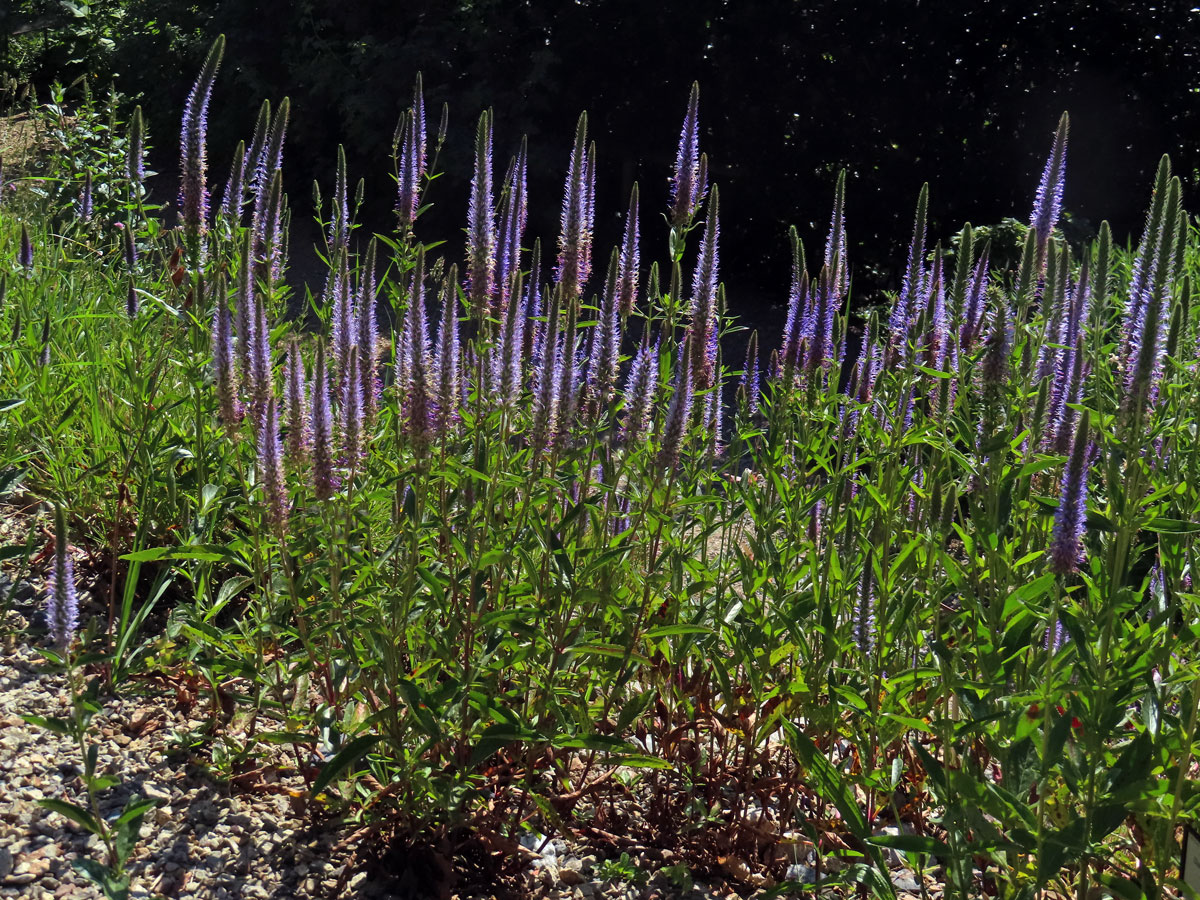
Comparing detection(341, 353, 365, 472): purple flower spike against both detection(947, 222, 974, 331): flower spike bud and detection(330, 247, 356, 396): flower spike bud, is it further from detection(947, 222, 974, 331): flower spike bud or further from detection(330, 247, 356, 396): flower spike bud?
detection(947, 222, 974, 331): flower spike bud

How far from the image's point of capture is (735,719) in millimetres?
3014

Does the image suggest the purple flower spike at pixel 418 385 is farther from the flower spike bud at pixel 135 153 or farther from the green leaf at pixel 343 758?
the flower spike bud at pixel 135 153

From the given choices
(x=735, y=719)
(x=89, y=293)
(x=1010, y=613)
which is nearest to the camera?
(x=1010, y=613)

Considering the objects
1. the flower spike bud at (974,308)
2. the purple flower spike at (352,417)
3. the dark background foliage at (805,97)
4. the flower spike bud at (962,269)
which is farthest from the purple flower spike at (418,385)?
the dark background foliage at (805,97)

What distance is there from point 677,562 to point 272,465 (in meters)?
1.10

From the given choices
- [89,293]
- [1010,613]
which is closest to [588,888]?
[1010,613]

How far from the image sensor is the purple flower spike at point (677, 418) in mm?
2678

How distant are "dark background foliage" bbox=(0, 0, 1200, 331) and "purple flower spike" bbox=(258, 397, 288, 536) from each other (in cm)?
903

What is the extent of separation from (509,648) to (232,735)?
94 cm

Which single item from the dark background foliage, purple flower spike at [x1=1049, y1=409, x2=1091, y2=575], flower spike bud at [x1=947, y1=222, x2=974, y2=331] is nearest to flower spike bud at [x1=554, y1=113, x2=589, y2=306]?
flower spike bud at [x1=947, y1=222, x2=974, y2=331]

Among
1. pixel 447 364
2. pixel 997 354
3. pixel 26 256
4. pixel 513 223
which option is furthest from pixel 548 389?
pixel 26 256

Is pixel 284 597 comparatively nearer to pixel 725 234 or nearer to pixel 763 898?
pixel 763 898

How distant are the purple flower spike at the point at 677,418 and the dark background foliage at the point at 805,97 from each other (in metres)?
8.83

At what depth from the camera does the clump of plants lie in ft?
7.39
